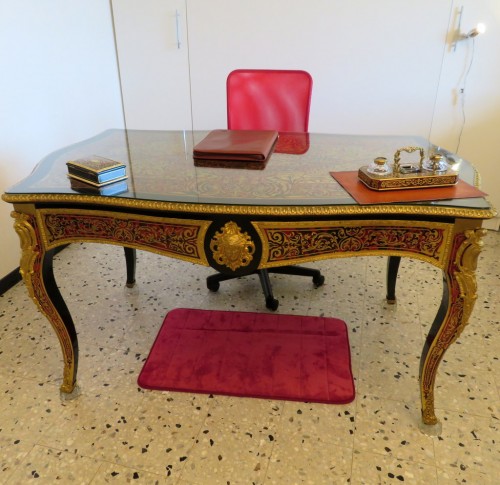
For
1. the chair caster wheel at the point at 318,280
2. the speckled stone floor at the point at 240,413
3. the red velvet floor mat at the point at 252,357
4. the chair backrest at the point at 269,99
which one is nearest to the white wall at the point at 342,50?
the chair backrest at the point at 269,99

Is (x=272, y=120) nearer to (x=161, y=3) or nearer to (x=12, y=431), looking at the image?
(x=161, y=3)

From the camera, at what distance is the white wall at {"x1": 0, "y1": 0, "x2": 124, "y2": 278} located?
2.04 m

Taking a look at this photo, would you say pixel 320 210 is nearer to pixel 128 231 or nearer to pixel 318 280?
pixel 128 231

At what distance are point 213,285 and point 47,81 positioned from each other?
4.83 ft

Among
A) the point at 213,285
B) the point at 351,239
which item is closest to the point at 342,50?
the point at 213,285

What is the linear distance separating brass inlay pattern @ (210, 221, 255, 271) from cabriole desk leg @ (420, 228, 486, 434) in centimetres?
54

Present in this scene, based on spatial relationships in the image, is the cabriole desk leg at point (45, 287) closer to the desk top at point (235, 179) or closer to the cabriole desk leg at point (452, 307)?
the desk top at point (235, 179)

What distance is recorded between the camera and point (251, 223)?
3.59 feet

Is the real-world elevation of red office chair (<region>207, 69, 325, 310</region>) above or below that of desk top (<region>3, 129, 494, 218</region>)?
above

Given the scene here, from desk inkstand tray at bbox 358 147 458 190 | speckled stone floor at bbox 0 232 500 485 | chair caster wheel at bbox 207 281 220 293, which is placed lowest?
speckled stone floor at bbox 0 232 500 485

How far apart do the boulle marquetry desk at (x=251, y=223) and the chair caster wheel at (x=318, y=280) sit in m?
0.81

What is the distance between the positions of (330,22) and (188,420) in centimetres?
237

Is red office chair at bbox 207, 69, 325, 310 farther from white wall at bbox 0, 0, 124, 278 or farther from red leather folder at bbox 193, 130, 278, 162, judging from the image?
white wall at bbox 0, 0, 124, 278

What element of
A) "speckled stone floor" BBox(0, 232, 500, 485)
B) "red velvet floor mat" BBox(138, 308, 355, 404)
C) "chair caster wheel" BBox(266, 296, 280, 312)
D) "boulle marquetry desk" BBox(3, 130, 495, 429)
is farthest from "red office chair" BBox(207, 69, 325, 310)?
"boulle marquetry desk" BBox(3, 130, 495, 429)
